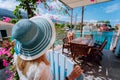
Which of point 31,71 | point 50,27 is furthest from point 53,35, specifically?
point 31,71

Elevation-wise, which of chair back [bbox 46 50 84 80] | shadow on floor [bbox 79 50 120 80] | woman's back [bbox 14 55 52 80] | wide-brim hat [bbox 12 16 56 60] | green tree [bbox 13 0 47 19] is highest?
green tree [bbox 13 0 47 19]

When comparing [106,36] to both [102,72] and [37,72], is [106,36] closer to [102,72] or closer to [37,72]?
[102,72]

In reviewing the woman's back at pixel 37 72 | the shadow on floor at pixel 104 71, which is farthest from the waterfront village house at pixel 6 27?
the shadow on floor at pixel 104 71

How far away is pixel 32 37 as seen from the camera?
2.35 feet

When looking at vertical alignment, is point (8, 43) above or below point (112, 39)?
above

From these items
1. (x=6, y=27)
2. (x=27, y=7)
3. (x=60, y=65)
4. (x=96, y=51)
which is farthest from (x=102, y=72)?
(x=6, y=27)

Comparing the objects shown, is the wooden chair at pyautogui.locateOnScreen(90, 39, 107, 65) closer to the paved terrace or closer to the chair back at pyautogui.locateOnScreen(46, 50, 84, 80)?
the paved terrace

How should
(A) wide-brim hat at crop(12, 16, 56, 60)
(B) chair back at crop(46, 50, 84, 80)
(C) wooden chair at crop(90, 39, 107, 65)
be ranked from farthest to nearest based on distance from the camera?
(C) wooden chair at crop(90, 39, 107, 65) → (B) chair back at crop(46, 50, 84, 80) → (A) wide-brim hat at crop(12, 16, 56, 60)

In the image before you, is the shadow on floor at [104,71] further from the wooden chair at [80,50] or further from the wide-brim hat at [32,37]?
the wide-brim hat at [32,37]

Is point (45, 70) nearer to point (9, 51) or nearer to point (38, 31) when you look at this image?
point (38, 31)

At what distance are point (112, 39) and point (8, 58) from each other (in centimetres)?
508

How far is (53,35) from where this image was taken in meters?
0.80

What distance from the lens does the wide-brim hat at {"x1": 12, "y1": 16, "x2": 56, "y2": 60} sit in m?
0.69

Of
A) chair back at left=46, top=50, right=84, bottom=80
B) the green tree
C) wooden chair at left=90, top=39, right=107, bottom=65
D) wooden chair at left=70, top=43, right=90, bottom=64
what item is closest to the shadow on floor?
wooden chair at left=90, top=39, right=107, bottom=65
